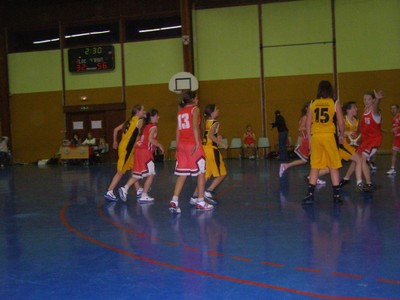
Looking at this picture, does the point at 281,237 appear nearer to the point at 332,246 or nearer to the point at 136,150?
the point at 332,246

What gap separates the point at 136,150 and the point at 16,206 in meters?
2.23

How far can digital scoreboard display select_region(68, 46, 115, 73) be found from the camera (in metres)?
21.6

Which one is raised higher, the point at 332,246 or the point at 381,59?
the point at 381,59

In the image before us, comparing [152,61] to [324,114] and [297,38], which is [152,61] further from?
[324,114]

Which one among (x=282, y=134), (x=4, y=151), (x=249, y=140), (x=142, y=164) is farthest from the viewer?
(x=4, y=151)

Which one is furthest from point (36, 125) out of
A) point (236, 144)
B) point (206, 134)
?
point (206, 134)

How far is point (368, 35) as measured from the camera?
1952 centimetres

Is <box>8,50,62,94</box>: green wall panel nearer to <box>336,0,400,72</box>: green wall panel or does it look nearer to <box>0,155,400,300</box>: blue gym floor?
<box>336,0,400,72</box>: green wall panel

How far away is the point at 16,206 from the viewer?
26.4 feet

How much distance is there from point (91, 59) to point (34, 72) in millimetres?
3014

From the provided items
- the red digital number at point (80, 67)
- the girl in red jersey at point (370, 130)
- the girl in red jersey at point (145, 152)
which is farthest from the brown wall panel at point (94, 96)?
the girl in red jersey at point (370, 130)

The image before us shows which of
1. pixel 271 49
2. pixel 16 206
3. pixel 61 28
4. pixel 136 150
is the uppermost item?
pixel 61 28

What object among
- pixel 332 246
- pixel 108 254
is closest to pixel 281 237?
pixel 332 246

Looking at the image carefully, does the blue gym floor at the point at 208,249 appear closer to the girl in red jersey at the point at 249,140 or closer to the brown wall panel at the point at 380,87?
the girl in red jersey at the point at 249,140
